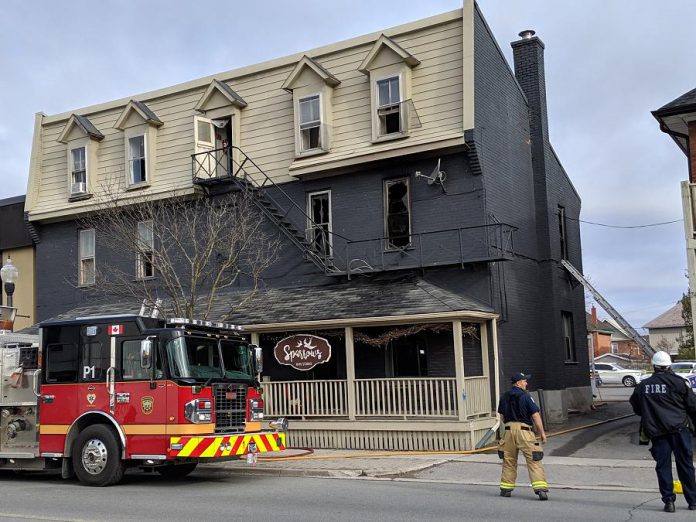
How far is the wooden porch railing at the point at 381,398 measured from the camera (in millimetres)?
17406

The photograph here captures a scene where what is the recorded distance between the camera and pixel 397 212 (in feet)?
67.2

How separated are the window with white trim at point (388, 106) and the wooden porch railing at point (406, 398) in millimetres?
6259

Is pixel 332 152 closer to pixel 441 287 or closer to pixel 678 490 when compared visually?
pixel 441 287

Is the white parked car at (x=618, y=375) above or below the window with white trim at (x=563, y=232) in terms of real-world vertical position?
below

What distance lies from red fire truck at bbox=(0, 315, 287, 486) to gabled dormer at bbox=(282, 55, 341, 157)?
27.4 ft

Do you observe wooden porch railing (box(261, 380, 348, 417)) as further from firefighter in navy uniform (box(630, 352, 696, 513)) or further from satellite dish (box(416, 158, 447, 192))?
firefighter in navy uniform (box(630, 352, 696, 513))

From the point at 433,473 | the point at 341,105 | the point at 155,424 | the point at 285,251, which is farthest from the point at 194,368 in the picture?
the point at 341,105

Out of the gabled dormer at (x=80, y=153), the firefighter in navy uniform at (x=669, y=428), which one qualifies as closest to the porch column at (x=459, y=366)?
the firefighter in navy uniform at (x=669, y=428)

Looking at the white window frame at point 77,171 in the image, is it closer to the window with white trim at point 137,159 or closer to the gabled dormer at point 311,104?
the window with white trim at point 137,159

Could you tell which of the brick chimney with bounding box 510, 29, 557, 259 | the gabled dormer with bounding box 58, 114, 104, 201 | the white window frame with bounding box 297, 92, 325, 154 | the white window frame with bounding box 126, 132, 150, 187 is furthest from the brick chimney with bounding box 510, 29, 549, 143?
the gabled dormer with bounding box 58, 114, 104, 201

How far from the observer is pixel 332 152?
20984mm

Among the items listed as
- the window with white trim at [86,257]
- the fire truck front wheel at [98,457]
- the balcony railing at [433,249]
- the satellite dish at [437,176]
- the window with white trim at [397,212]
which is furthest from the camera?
the window with white trim at [86,257]

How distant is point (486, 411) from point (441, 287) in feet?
10.00

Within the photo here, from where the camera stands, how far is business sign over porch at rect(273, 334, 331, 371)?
19234mm
